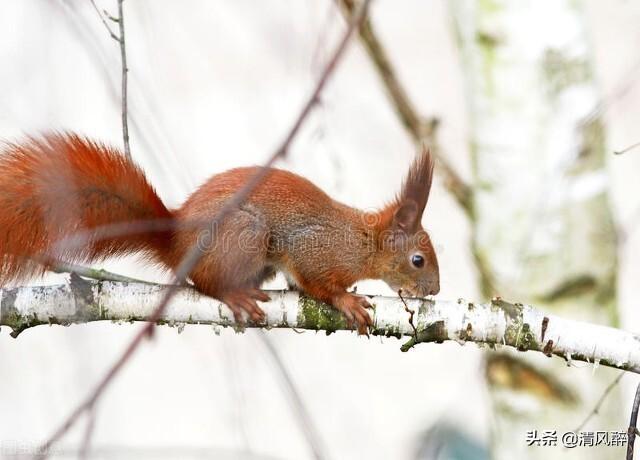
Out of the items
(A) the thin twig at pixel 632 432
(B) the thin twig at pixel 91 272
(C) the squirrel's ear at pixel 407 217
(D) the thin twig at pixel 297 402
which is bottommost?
(D) the thin twig at pixel 297 402

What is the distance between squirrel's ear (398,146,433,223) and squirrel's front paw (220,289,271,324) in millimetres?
467

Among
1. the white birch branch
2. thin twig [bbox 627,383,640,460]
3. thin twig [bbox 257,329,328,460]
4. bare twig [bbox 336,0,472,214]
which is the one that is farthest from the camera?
bare twig [bbox 336,0,472,214]

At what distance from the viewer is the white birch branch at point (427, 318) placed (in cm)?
153

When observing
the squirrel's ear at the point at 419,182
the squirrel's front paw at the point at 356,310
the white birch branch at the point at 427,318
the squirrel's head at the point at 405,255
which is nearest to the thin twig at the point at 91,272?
the white birch branch at the point at 427,318

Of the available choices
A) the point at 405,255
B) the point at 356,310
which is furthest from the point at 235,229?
the point at 405,255

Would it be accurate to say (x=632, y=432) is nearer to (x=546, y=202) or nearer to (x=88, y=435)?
(x=88, y=435)

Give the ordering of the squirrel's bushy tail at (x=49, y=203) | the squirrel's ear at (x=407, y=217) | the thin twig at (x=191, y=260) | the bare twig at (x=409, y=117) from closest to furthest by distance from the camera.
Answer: the thin twig at (x=191, y=260), the squirrel's bushy tail at (x=49, y=203), the squirrel's ear at (x=407, y=217), the bare twig at (x=409, y=117)

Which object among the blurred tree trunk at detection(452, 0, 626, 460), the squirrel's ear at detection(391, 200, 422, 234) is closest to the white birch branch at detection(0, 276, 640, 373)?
the squirrel's ear at detection(391, 200, 422, 234)

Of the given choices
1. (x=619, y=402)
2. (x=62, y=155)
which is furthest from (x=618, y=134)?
(x=62, y=155)

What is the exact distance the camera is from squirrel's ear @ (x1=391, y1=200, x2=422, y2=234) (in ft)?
7.16

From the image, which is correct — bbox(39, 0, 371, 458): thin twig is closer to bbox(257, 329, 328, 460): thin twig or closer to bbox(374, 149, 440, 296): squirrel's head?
bbox(257, 329, 328, 460): thin twig

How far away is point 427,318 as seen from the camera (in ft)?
5.32

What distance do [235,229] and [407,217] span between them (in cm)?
47

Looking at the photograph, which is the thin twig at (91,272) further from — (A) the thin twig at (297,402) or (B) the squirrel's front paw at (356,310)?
(A) the thin twig at (297,402)
